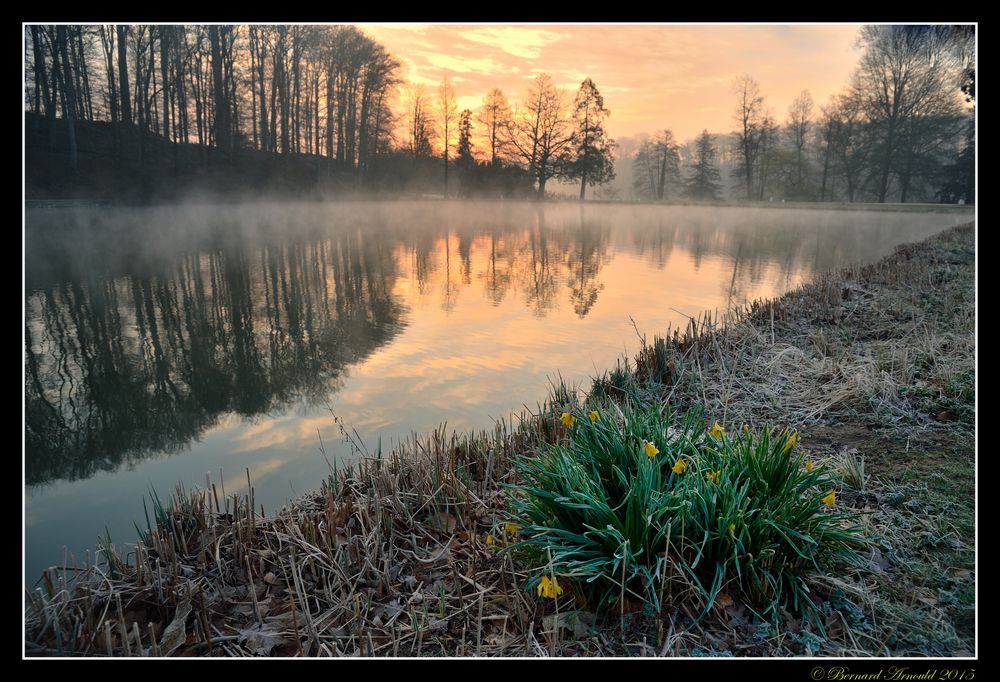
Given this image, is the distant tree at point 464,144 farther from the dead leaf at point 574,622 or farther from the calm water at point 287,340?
the dead leaf at point 574,622

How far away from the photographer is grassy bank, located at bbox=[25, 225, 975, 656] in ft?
7.95

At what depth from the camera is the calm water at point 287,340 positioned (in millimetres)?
5070

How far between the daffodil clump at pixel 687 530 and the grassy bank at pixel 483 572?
0.09 meters

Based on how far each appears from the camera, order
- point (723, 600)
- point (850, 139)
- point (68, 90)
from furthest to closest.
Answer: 1. point (850, 139)
2. point (68, 90)
3. point (723, 600)

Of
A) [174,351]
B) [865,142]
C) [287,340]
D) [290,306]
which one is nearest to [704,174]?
[865,142]

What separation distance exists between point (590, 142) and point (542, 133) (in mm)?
2288

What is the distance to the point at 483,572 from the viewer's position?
2.86 meters

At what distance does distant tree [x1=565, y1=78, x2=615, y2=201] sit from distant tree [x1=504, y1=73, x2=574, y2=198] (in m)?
0.43

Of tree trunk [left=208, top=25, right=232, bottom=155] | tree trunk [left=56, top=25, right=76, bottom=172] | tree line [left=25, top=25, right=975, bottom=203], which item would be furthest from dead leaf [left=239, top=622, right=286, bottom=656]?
tree trunk [left=208, top=25, right=232, bottom=155]

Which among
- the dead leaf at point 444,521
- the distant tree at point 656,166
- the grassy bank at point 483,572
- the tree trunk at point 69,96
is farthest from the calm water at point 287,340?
the distant tree at point 656,166

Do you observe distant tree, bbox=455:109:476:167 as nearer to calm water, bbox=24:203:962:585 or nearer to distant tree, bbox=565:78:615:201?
distant tree, bbox=565:78:615:201

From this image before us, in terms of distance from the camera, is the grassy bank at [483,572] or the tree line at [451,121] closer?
the grassy bank at [483,572]

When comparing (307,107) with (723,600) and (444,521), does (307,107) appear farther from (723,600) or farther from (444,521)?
(723,600)
